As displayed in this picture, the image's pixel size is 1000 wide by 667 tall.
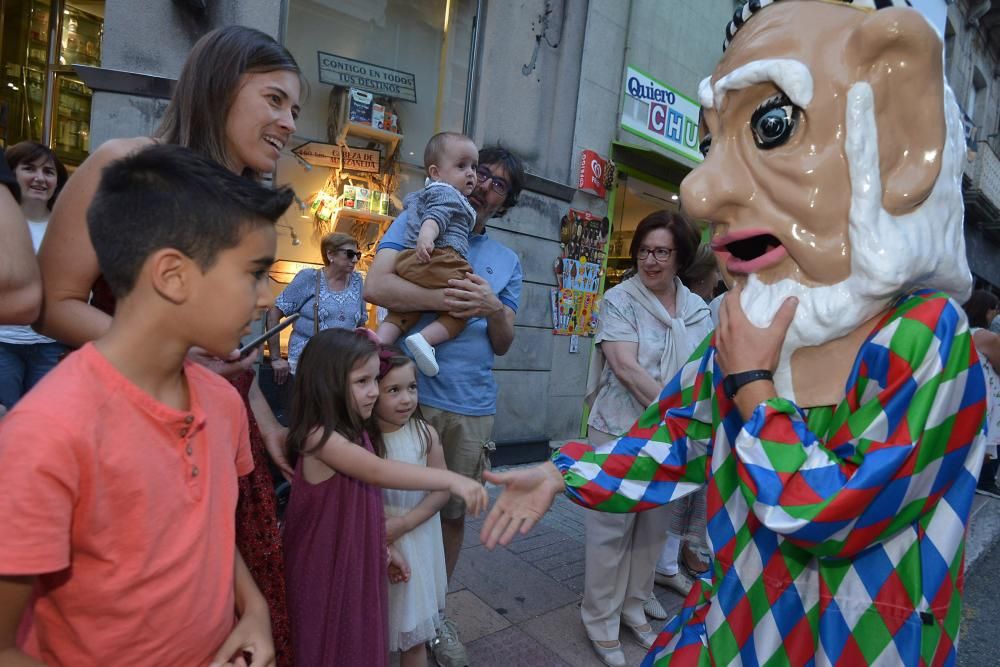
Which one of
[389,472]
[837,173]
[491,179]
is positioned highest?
[491,179]

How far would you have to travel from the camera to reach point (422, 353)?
2.41 metres

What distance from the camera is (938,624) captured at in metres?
1.13

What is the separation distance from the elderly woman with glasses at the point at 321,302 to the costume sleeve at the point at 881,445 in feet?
11.8

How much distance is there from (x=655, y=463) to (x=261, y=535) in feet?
3.24

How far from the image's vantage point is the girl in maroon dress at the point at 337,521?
6.04 ft

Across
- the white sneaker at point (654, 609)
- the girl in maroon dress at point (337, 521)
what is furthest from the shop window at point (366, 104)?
the white sneaker at point (654, 609)

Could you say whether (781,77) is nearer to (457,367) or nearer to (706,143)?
(706,143)

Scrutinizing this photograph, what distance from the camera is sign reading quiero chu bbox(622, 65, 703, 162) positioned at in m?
6.29

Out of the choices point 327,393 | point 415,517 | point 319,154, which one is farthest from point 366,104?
→ point 415,517

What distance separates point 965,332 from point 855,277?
21 centimetres

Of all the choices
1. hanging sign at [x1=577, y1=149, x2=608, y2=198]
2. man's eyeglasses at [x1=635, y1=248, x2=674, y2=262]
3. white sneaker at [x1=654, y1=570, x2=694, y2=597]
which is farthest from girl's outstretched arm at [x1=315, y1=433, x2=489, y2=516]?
hanging sign at [x1=577, y1=149, x2=608, y2=198]

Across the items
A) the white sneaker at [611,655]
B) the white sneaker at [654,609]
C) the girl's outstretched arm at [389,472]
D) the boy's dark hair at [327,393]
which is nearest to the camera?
the girl's outstretched arm at [389,472]

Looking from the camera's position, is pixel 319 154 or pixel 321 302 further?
pixel 319 154

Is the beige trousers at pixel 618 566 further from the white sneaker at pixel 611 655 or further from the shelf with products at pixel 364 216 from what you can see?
the shelf with products at pixel 364 216
